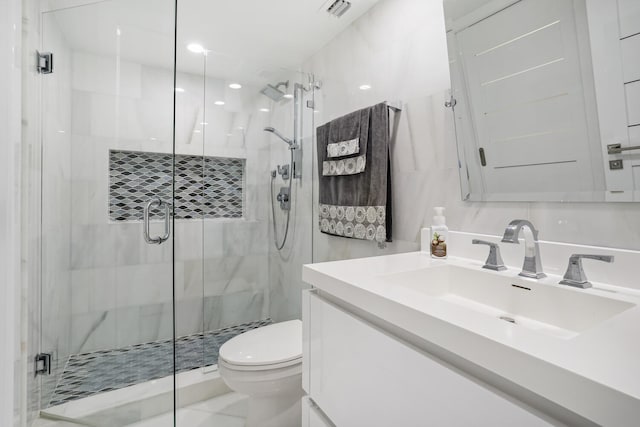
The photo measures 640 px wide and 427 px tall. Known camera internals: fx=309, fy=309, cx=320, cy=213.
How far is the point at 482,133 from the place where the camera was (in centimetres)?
112

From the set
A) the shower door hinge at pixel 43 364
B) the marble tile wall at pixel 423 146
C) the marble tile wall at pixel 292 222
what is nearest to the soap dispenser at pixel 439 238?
the marble tile wall at pixel 423 146

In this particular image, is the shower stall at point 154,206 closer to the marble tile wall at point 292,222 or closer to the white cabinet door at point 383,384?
the marble tile wall at point 292,222

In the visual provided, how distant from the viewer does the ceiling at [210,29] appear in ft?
5.21

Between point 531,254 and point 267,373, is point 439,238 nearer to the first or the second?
point 531,254

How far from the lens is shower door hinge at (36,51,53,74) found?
4.31 feet

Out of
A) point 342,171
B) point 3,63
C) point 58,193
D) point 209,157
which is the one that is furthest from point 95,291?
point 342,171

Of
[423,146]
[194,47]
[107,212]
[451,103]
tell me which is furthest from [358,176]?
[194,47]

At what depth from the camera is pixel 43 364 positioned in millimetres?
1376

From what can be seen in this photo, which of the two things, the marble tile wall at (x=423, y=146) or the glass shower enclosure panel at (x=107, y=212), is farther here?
the glass shower enclosure panel at (x=107, y=212)

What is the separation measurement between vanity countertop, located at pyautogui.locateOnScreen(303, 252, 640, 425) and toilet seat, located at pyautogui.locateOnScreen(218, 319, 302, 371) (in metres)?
0.72

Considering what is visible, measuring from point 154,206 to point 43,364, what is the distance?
852 millimetres

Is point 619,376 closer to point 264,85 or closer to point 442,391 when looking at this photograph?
point 442,391

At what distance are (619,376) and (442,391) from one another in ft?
0.81

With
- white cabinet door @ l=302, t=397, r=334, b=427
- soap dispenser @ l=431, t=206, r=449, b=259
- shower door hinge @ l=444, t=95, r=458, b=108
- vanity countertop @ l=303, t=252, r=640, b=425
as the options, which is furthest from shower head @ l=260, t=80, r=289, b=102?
white cabinet door @ l=302, t=397, r=334, b=427
